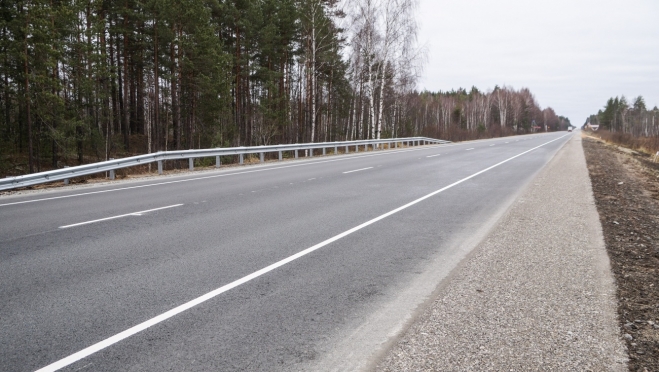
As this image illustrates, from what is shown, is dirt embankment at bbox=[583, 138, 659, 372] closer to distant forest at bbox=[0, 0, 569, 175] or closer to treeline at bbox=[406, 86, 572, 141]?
distant forest at bbox=[0, 0, 569, 175]

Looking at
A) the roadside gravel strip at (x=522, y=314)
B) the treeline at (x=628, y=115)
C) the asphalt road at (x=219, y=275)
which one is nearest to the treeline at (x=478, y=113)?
the treeline at (x=628, y=115)

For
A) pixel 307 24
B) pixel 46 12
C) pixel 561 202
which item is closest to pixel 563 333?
pixel 561 202

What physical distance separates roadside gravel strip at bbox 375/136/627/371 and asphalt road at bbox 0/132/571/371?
28 centimetres

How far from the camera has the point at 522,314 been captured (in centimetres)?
402

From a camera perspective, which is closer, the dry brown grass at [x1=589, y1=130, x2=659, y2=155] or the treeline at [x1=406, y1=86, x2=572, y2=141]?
the dry brown grass at [x1=589, y1=130, x2=659, y2=155]

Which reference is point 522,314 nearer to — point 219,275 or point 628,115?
point 219,275

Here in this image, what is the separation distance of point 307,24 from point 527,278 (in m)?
30.1

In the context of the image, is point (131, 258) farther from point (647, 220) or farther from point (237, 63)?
point (237, 63)

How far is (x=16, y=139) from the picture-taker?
32031 millimetres

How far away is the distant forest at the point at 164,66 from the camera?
79.2 ft

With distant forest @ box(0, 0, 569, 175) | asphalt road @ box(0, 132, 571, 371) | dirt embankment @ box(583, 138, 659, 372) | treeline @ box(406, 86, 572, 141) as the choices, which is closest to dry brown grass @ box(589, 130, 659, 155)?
distant forest @ box(0, 0, 569, 175)

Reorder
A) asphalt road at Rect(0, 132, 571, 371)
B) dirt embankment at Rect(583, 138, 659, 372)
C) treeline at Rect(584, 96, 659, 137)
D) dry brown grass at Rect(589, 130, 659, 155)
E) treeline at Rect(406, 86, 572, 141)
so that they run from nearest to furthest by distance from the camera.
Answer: asphalt road at Rect(0, 132, 571, 371) < dirt embankment at Rect(583, 138, 659, 372) < dry brown grass at Rect(589, 130, 659, 155) < treeline at Rect(406, 86, 572, 141) < treeline at Rect(584, 96, 659, 137)

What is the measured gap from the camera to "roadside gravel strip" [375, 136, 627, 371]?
3.23 meters

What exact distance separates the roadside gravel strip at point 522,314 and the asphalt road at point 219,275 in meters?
0.28
